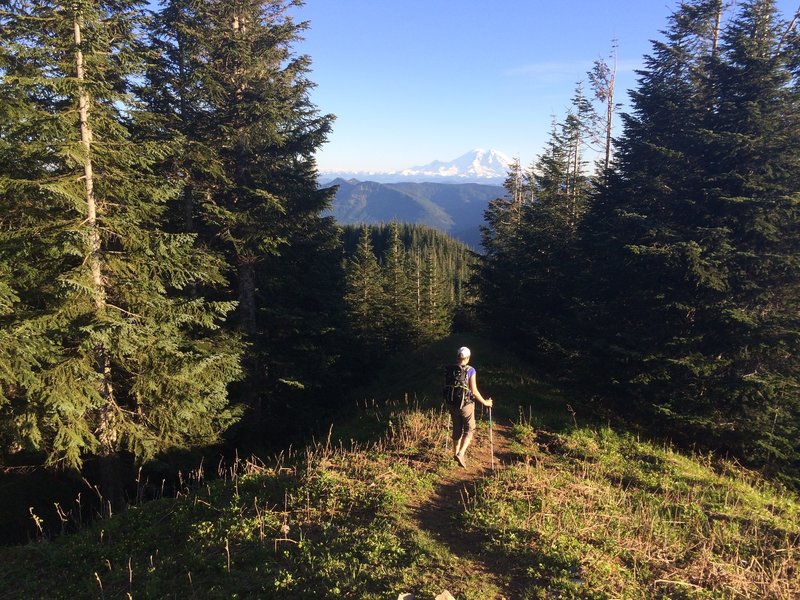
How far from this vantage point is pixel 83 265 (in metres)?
10.6

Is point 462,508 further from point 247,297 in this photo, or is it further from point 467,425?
point 247,297

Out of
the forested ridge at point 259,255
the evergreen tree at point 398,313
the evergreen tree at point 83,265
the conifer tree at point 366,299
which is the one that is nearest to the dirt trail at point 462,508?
the forested ridge at point 259,255

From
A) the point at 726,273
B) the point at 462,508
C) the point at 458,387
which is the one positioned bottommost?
the point at 462,508

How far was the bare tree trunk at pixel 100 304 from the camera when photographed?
10383mm

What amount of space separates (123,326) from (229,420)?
5.77 metres

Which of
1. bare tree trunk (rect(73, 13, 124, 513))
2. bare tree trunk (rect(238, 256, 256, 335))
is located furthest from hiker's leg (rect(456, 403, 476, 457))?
bare tree trunk (rect(238, 256, 256, 335))

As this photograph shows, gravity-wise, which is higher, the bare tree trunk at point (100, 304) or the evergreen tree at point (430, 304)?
the bare tree trunk at point (100, 304)

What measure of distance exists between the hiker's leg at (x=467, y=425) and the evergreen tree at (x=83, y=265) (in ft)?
25.0

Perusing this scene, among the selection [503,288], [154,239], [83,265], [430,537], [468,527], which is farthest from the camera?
[503,288]

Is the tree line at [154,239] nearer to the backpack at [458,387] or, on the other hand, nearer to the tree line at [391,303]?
the backpack at [458,387]

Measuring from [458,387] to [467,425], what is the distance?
1.04 metres

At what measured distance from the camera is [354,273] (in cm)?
3669

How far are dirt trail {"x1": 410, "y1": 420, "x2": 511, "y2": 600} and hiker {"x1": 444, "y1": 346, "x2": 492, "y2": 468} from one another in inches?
17.5

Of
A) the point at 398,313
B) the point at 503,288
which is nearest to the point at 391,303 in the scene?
the point at 398,313
